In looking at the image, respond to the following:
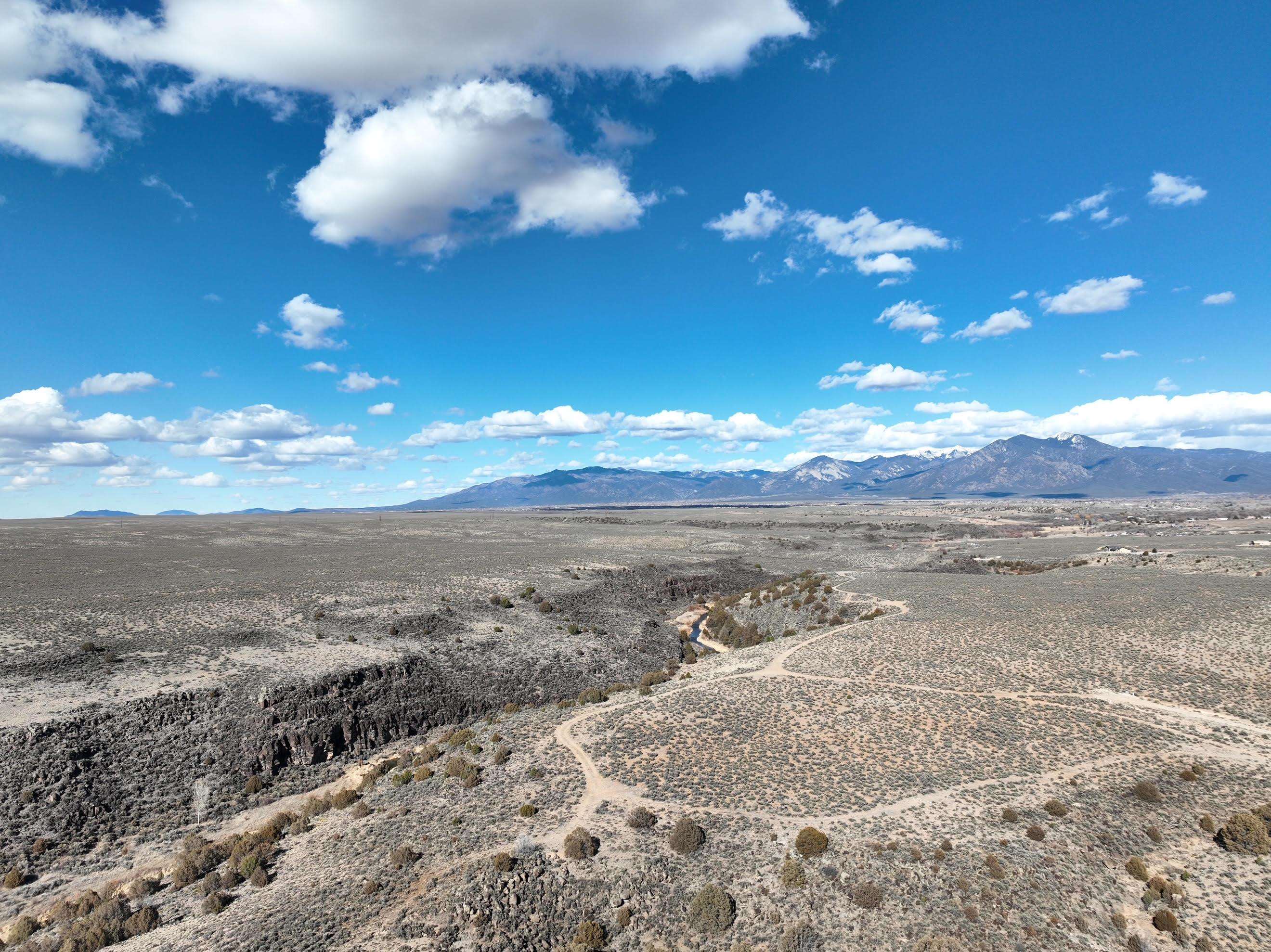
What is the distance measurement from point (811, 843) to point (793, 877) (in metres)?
1.61

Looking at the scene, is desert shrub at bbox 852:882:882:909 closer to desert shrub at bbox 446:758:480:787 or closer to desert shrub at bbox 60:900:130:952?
desert shrub at bbox 446:758:480:787

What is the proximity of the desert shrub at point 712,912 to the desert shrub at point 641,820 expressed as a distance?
3726 millimetres

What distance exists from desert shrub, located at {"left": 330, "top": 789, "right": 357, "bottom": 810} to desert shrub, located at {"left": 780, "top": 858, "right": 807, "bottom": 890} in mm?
20022

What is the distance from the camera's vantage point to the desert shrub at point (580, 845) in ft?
67.7

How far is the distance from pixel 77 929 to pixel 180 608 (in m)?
34.6

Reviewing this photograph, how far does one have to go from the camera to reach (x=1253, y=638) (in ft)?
113

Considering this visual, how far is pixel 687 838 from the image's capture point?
20922 mm

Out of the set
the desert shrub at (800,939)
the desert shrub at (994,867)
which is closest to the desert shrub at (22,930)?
the desert shrub at (800,939)

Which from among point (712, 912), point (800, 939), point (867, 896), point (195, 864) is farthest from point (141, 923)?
point (867, 896)

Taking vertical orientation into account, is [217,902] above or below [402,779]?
above

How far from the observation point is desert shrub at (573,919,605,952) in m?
17.3

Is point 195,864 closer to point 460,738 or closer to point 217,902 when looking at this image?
point 217,902

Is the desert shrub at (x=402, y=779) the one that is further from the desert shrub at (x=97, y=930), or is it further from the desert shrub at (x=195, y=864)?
the desert shrub at (x=97, y=930)

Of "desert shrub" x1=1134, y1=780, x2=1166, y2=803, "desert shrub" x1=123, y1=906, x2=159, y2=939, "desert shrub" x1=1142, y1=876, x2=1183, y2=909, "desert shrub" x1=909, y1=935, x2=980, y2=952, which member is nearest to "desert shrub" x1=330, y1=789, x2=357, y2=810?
"desert shrub" x1=123, y1=906, x2=159, y2=939
